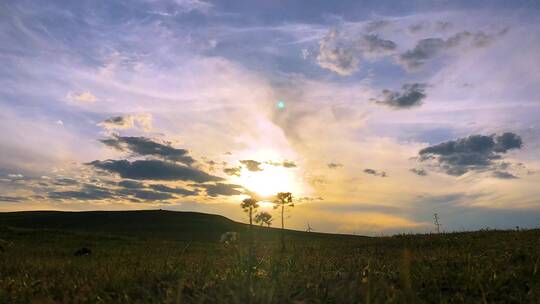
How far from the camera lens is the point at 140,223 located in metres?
91.1

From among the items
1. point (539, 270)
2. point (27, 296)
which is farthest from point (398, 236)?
point (27, 296)

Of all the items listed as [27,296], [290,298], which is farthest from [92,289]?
[290,298]

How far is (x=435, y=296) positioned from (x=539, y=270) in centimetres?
235

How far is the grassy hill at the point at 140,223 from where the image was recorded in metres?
81.7

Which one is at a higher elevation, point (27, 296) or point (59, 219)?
point (59, 219)

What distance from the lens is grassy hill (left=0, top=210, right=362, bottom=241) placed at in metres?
81.7

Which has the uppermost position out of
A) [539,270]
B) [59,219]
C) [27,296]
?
[59,219]

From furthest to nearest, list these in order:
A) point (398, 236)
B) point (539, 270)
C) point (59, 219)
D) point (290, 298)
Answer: point (59, 219)
point (398, 236)
point (539, 270)
point (290, 298)

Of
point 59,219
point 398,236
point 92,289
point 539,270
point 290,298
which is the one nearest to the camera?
point 290,298

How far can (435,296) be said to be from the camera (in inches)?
221

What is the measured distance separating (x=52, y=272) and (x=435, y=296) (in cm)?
694

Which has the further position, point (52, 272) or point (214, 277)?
point (52, 272)

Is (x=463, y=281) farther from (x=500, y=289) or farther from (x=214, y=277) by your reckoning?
(x=214, y=277)

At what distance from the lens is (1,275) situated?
27.7ft
